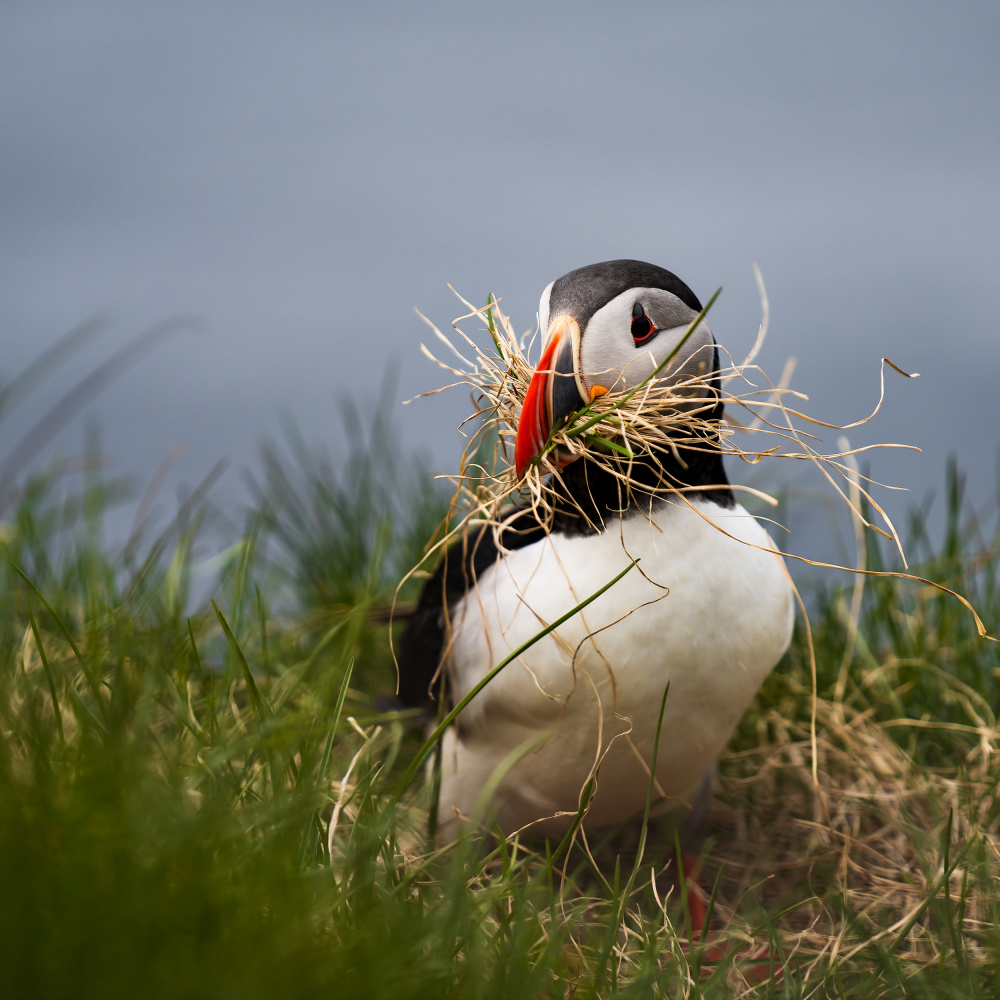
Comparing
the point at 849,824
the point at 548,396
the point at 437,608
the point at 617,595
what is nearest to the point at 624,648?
the point at 617,595

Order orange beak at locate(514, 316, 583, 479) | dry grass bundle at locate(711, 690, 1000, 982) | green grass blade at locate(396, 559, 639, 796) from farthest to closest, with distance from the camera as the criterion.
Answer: dry grass bundle at locate(711, 690, 1000, 982)
orange beak at locate(514, 316, 583, 479)
green grass blade at locate(396, 559, 639, 796)

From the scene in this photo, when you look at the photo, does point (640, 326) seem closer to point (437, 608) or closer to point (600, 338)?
point (600, 338)

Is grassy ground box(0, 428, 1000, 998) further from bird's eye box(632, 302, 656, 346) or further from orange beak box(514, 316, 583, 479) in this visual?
bird's eye box(632, 302, 656, 346)

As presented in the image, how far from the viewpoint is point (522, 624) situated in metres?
1.71

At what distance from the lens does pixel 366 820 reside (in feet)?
4.61

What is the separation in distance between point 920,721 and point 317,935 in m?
2.16

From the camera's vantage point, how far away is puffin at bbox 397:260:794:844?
1534mm

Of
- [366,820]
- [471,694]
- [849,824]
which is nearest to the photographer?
[471,694]

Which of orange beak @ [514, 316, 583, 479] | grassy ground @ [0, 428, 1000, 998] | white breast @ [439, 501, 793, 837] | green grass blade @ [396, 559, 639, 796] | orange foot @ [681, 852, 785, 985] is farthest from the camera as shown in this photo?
orange foot @ [681, 852, 785, 985]

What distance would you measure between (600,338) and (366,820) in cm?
89

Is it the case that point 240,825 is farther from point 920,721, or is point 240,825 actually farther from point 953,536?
point 953,536

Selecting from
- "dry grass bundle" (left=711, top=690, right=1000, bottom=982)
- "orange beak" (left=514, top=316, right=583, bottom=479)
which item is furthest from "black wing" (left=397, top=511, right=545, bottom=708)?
"dry grass bundle" (left=711, top=690, right=1000, bottom=982)

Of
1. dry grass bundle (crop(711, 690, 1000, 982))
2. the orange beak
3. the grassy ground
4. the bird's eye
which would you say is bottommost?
dry grass bundle (crop(711, 690, 1000, 982))

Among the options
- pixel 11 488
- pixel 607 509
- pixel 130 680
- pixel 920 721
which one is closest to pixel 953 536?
pixel 920 721
